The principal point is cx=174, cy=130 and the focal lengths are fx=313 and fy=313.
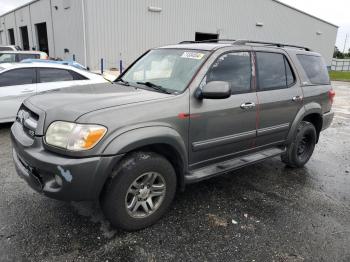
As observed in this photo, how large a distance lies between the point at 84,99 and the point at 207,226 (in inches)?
70.1

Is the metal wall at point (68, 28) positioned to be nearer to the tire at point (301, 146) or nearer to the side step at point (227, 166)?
the tire at point (301, 146)

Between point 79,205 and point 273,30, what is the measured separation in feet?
86.0

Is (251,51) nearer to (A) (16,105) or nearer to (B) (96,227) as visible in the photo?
(B) (96,227)

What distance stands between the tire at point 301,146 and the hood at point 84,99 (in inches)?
97.8

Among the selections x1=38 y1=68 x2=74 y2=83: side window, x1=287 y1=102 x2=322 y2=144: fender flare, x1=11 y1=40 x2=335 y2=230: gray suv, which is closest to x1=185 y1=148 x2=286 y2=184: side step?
x1=11 y1=40 x2=335 y2=230: gray suv

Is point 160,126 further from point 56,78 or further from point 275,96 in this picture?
point 56,78

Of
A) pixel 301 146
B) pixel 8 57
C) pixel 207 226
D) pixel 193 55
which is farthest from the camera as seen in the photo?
pixel 8 57

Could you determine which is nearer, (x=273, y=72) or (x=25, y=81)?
(x=273, y=72)

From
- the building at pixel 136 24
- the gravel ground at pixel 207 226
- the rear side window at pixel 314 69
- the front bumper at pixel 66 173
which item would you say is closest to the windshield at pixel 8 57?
the building at pixel 136 24

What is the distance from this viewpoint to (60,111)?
2.74 m

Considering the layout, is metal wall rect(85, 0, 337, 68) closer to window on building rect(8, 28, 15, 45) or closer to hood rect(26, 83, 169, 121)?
hood rect(26, 83, 169, 121)

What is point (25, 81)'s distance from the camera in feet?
21.9

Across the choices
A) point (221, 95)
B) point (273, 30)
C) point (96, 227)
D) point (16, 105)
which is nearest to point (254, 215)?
point (221, 95)

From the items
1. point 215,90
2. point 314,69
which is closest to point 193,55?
point 215,90
